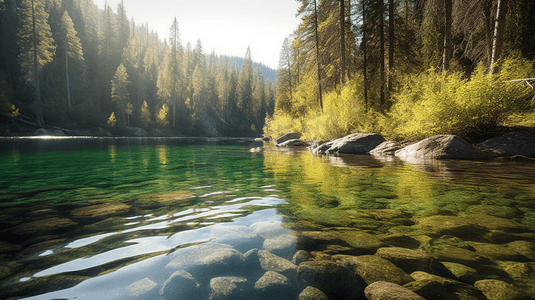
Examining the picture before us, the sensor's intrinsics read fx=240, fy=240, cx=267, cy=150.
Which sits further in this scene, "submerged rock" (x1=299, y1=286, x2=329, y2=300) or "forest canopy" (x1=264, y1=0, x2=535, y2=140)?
"forest canopy" (x1=264, y1=0, x2=535, y2=140)

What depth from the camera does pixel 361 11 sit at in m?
18.9

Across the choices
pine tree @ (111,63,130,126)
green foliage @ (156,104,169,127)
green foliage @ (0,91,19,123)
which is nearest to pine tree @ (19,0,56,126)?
green foliage @ (0,91,19,123)

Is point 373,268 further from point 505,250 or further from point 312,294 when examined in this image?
point 505,250

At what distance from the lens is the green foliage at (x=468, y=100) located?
909cm

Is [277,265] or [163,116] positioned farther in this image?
[163,116]

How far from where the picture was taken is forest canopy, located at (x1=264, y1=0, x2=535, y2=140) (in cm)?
952

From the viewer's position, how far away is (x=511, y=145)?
30.8ft

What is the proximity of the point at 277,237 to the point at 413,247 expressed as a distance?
4.48 feet

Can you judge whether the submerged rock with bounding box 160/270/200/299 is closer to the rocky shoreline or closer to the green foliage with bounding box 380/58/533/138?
the rocky shoreline

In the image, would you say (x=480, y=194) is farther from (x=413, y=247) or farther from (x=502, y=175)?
(x=413, y=247)

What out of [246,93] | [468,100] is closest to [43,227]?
[468,100]

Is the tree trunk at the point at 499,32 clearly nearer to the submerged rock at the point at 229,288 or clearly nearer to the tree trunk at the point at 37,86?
the submerged rock at the point at 229,288

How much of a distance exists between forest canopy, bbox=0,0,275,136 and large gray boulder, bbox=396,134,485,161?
4519cm

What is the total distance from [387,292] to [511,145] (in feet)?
38.6
